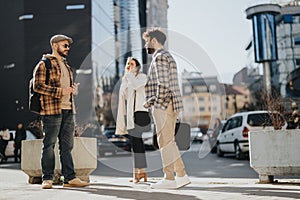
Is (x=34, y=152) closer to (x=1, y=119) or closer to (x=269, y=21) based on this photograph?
(x=1, y=119)

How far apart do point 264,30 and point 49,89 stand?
44293 millimetres

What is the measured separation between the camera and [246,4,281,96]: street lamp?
4669 centimetres

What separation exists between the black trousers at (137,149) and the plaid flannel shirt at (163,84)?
4.23 feet

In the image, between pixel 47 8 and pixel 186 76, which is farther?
pixel 47 8

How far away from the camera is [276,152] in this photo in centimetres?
669

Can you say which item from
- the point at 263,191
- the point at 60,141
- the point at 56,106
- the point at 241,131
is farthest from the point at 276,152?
the point at 241,131

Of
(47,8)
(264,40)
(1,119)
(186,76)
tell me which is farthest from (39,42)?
(186,76)

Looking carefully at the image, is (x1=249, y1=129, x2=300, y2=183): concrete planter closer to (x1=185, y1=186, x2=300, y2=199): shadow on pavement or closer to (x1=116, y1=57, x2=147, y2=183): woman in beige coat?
(x1=185, y1=186, x2=300, y2=199): shadow on pavement

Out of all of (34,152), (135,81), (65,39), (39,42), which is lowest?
(34,152)

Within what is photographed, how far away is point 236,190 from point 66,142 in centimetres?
228

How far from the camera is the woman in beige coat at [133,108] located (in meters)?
7.22

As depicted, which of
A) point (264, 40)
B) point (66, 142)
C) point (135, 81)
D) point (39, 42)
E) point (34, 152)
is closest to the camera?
point (66, 142)

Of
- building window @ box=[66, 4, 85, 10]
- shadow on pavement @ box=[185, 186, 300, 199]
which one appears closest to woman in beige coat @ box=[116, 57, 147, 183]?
shadow on pavement @ box=[185, 186, 300, 199]

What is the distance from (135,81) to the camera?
743 centimetres
